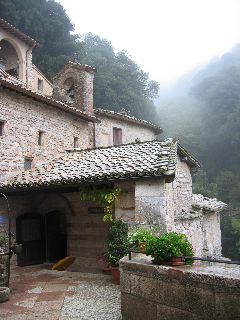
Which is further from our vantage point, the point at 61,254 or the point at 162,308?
the point at 61,254

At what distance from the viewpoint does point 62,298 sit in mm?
6371

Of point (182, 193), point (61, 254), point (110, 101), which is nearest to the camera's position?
point (61, 254)

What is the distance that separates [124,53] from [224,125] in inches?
548

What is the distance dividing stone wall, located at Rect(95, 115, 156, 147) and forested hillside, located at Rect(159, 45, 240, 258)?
34.6ft

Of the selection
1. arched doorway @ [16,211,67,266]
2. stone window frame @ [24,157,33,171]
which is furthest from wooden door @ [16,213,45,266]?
stone window frame @ [24,157,33,171]

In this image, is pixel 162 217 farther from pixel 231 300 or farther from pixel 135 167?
pixel 231 300

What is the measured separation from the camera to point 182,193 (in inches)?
485

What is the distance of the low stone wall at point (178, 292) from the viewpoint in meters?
3.45

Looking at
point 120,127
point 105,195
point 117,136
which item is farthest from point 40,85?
point 105,195

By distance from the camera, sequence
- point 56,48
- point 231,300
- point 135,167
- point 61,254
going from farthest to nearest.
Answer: point 56,48 < point 61,254 < point 135,167 < point 231,300

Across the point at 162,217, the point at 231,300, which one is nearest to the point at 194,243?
the point at 162,217

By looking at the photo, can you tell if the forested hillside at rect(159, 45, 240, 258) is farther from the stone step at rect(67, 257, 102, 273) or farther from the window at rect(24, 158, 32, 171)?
the window at rect(24, 158, 32, 171)

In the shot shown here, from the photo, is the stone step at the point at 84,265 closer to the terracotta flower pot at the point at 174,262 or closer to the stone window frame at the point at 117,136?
the terracotta flower pot at the point at 174,262

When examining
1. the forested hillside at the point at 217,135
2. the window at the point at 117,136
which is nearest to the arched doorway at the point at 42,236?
the window at the point at 117,136
